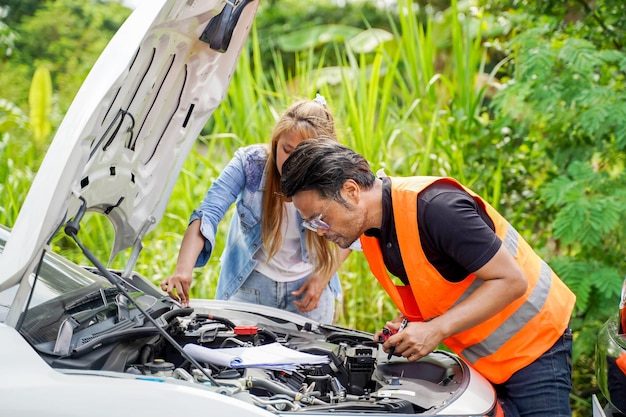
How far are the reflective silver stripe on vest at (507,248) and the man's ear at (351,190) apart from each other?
470mm

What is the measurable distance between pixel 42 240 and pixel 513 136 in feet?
13.3

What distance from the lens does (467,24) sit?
242 inches

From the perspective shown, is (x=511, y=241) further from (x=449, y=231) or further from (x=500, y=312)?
(x=449, y=231)

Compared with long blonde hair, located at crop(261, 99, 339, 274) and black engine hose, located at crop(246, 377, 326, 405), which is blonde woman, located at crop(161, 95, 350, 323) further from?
black engine hose, located at crop(246, 377, 326, 405)

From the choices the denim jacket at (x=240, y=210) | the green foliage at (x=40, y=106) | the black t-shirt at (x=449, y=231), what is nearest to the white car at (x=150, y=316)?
the denim jacket at (x=240, y=210)

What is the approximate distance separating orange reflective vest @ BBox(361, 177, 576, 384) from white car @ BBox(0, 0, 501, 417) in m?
0.11

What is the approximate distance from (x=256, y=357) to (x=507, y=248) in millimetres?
907

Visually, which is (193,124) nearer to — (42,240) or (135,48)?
(135,48)

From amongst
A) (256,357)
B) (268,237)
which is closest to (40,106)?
(268,237)

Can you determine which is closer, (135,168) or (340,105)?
(135,168)

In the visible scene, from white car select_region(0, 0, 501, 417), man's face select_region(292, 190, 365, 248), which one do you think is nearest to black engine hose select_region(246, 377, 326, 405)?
white car select_region(0, 0, 501, 417)

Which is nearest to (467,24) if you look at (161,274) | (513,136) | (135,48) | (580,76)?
(513,136)

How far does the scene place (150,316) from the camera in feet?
8.79

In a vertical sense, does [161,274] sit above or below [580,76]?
below
